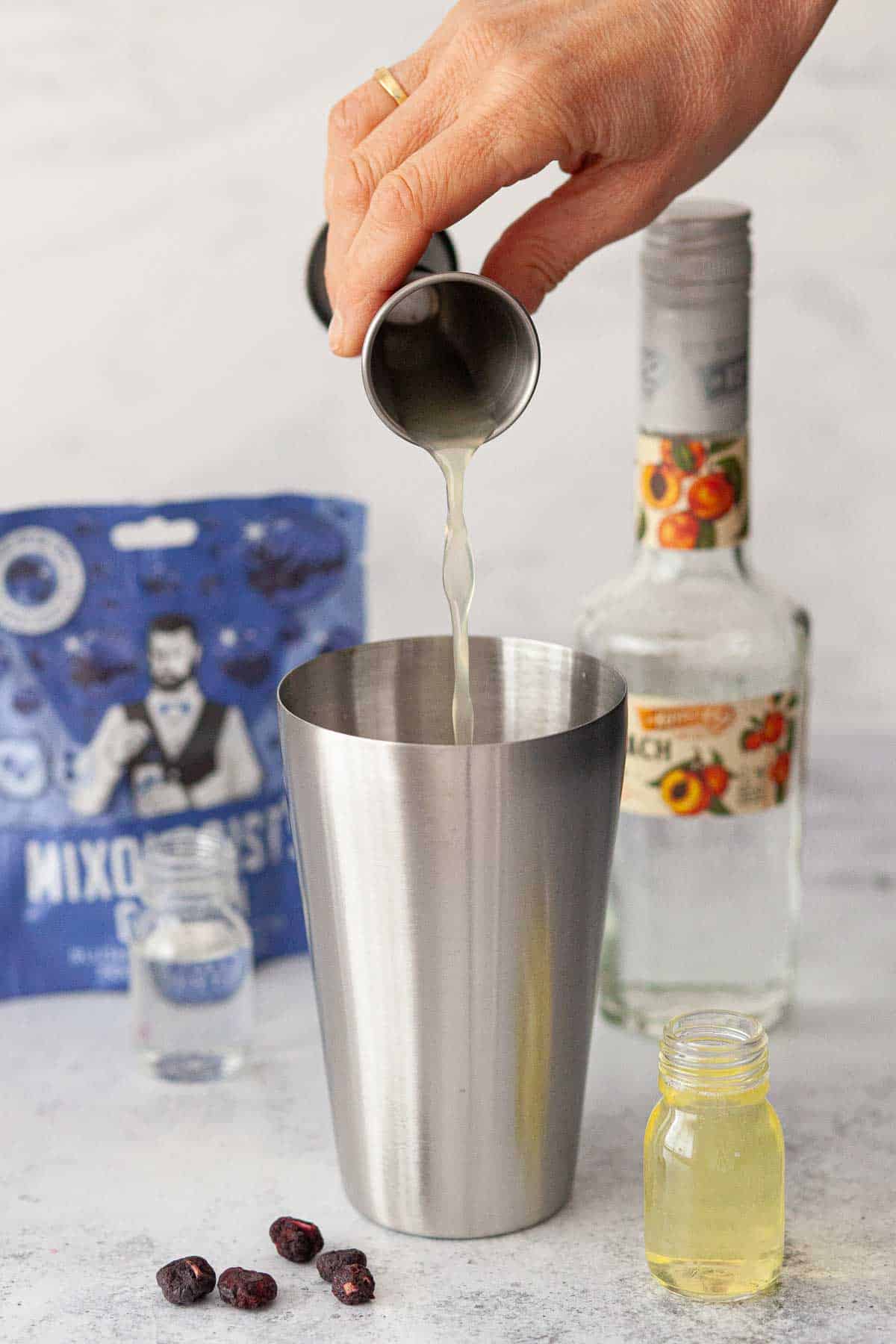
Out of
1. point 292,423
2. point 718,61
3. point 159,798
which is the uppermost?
point 718,61

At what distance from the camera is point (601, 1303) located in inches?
28.5

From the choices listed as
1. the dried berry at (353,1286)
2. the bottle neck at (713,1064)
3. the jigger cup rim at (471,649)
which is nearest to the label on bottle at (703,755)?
the jigger cup rim at (471,649)

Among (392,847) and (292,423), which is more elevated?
(292,423)

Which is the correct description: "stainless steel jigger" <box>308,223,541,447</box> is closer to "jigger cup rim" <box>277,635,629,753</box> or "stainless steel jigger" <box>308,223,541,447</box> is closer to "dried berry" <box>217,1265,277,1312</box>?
"jigger cup rim" <box>277,635,629,753</box>

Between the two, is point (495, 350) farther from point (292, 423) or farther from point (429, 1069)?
point (292, 423)

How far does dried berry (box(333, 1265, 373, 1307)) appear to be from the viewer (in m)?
0.72

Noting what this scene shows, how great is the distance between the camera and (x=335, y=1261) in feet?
2.42

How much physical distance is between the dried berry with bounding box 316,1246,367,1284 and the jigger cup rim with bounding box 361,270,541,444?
0.35 m

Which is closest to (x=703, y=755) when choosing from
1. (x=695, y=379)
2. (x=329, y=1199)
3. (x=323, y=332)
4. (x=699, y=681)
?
(x=699, y=681)

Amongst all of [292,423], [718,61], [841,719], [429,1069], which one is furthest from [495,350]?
[841,719]

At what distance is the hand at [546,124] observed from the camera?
76 cm

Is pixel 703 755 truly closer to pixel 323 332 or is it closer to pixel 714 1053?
pixel 714 1053

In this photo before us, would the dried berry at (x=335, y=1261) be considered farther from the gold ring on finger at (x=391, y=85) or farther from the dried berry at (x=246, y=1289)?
the gold ring on finger at (x=391, y=85)

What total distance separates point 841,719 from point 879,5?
1.75ft
